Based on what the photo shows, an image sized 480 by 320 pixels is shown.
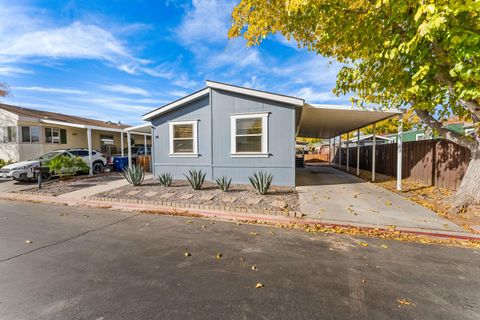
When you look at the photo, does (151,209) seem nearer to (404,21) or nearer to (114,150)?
(404,21)

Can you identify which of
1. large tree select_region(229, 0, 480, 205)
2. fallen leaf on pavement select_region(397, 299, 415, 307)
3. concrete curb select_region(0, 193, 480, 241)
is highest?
large tree select_region(229, 0, 480, 205)

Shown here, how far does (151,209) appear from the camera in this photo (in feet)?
20.6

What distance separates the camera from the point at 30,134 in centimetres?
1477

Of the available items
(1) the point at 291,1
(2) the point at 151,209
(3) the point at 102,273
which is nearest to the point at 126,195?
(2) the point at 151,209

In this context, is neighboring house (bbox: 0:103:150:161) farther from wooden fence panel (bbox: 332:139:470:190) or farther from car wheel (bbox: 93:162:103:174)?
wooden fence panel (bbox: 332:139:470:190)

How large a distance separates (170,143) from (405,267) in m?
9.42

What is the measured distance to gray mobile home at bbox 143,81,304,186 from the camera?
8334 mm

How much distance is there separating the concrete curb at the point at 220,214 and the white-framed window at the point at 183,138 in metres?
3.64

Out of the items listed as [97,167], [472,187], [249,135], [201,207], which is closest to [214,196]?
[201,207]

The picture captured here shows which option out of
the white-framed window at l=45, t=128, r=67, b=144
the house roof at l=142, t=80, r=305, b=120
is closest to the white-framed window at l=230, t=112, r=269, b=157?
the house roof at l=142, t=80, r=305, b=120

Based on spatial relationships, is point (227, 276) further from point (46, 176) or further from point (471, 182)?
point (46, 176)

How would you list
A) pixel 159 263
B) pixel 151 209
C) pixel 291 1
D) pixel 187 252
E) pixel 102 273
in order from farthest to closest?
pixel 151 209 → pixel 291 1 → pixel 187 252 → pixel 159 263 → pixel 102 273

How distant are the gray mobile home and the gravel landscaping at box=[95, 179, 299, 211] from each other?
978 millimetres

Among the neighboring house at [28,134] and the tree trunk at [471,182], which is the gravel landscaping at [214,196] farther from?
the neighboring house at [28,134]
